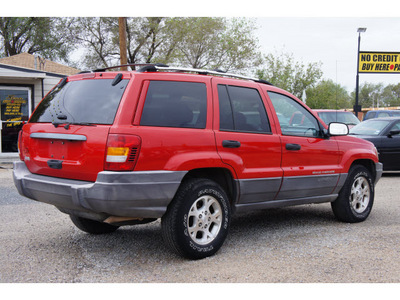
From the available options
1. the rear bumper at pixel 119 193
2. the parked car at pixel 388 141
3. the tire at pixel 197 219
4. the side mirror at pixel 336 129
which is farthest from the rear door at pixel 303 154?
the parked car at pixel 388 141

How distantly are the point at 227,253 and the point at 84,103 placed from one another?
2.11 metres

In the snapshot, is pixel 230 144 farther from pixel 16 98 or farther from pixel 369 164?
pixel 16 98

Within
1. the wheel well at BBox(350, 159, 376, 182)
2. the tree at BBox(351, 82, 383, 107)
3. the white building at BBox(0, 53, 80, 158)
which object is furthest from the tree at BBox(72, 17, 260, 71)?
the tree at BBox(351, 82, 383, 107)

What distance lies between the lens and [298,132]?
5.82 metres

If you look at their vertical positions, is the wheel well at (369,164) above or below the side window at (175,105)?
below

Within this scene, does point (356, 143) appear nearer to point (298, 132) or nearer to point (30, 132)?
point (298, 132)

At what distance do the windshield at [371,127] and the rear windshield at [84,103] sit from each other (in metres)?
9.56

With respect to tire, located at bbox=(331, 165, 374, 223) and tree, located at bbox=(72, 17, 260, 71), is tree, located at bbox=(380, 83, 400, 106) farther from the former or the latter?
tire, located at bbox=(331, 165, 374, 223)

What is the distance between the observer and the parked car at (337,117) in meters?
15.8

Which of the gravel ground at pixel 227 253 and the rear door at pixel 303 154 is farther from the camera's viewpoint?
the rear door at pixel 303 154

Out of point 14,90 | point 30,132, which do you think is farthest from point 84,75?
point 14,90

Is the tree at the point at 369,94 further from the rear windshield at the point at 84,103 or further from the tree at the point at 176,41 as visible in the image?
the rear windshield at the point at 84,103

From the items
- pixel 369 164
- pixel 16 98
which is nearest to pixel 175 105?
pixel 369 164

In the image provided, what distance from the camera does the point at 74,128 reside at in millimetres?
4480
